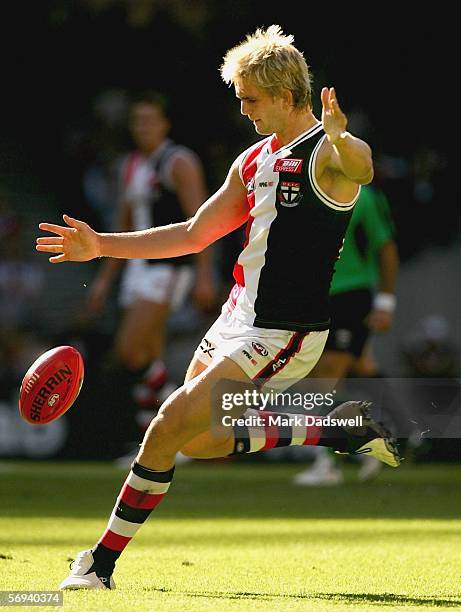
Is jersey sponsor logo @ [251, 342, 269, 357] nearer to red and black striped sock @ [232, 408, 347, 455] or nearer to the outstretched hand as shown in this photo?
red and black striped sock @ [232, 408, 347, 455]

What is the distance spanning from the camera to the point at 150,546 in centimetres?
766

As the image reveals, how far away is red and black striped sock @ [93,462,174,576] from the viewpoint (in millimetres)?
6016

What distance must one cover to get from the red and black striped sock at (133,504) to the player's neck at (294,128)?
159 cm

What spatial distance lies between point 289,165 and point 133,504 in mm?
1641

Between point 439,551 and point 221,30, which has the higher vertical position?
point 221,30

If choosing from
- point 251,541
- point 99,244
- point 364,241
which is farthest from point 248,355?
point 364,241

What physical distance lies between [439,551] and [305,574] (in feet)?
3.63

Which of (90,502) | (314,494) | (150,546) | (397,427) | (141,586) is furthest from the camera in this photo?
(397,427)

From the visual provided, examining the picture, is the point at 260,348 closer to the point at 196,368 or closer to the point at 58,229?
the point at 196,368

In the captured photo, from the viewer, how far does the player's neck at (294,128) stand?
6328mm

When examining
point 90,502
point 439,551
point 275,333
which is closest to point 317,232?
point 275,333

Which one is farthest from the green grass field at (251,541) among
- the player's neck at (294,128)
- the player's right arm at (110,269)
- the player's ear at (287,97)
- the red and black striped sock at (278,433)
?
the player's ear at (287,97)

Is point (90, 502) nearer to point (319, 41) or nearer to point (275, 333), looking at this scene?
point (275, 333)

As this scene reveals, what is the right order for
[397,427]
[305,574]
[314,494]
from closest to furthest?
[305,574], [314,494], [397,427]
